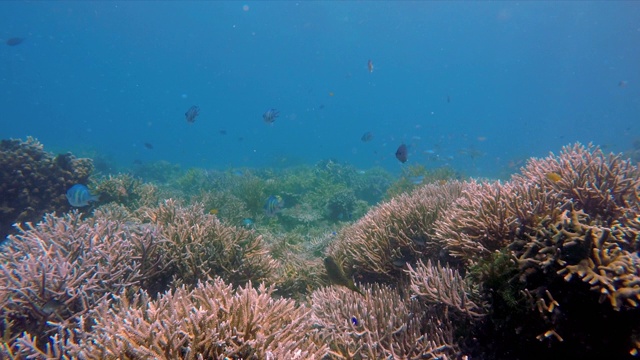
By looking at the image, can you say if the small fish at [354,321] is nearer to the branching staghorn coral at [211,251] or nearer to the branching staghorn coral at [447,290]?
the branching staghorn coral at [447,290]

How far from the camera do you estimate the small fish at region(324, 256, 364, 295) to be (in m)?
4.14

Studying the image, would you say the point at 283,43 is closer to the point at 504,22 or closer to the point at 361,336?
the point at 504,22

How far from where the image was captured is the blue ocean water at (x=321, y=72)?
87.1m

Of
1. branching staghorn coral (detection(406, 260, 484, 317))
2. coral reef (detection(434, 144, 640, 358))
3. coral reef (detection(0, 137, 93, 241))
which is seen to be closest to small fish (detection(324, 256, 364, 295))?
branching staghorn coral (detection(406, 260, 484, 317))

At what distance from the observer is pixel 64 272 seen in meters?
3.31

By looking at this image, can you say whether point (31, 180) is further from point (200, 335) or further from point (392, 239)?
point (392, 239)

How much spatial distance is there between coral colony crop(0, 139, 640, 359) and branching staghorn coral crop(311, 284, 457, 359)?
18 millimetres

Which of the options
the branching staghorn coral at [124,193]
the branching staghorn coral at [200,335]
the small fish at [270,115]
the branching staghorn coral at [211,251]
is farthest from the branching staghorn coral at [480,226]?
the branching staghorn coral at [124,193]

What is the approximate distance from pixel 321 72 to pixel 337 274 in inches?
6042

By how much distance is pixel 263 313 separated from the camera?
2746mm

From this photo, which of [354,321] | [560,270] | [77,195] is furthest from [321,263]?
[77,195]

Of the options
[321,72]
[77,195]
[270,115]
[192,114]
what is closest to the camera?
[77,195]

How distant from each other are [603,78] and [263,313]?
7607 inches

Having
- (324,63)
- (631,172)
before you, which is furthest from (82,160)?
(324,63)
